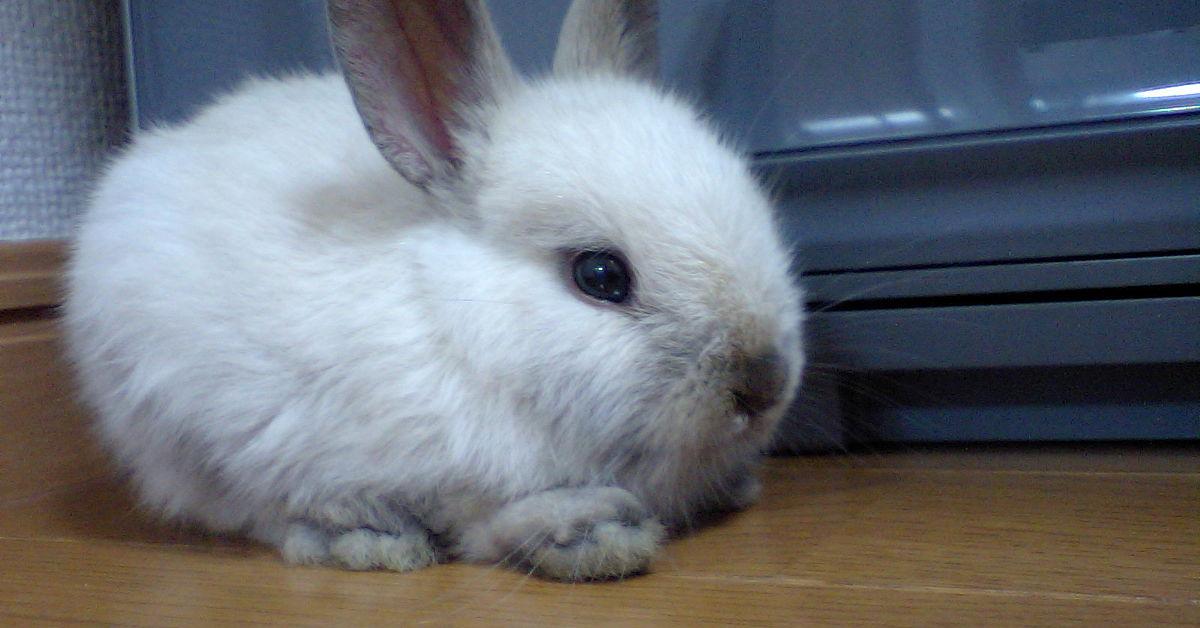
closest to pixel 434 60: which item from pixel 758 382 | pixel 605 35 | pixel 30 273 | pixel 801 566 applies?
pixel 605 35

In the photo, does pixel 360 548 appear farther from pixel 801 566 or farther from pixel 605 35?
pixel 605 35

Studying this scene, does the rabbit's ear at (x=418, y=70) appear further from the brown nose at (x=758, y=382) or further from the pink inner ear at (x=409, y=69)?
the brown nose at (x=758, y=382)

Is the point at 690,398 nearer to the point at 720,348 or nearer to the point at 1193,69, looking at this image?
the point at 720,348

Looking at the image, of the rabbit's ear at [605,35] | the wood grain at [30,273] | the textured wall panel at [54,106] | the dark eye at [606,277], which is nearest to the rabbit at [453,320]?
the dark eye at [606,277]

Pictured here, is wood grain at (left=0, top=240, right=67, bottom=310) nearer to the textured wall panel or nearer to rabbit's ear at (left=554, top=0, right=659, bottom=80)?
the textured wall panel

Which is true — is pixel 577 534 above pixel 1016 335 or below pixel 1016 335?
below

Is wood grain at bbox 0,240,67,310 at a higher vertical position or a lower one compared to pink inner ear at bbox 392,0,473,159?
lower

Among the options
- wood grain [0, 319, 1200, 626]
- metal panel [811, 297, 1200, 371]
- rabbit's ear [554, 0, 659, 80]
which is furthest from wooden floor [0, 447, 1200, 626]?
rabbit's ear [554, 0, 659, 80]

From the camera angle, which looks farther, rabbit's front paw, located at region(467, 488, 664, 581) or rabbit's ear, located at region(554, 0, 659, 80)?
rabbit's ear, located at region(554, 0, 659, 80)
